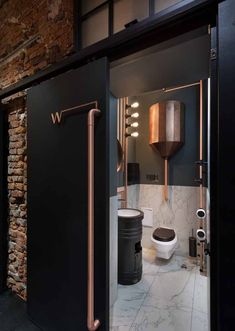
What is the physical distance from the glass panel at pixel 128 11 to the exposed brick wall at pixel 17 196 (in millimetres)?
1078

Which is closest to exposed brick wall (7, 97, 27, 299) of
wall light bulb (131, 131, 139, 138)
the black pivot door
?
the black pivot door

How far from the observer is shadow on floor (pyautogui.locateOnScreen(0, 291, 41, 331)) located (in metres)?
1.55

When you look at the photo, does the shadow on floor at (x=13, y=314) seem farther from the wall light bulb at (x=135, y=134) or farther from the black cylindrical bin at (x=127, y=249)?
the wall light bulb at (x=135, y=134)

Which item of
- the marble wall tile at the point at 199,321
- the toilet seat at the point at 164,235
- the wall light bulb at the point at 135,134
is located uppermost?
the wall light bulb at the point at 135,134

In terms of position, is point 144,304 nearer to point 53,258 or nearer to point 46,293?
point 46,293

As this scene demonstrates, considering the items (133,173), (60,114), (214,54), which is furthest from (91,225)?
(133,173)

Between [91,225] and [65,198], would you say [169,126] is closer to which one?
[65,198]

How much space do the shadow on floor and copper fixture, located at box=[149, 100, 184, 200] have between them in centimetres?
253

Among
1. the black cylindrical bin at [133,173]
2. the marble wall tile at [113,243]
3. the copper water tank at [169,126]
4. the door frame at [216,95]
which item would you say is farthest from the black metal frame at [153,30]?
the black cylindrical bin at [133,173]

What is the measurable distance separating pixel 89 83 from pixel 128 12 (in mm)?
490

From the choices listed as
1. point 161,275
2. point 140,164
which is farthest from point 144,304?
point 140,164

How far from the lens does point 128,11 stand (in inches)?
46.5

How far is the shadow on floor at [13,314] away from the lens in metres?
1.55

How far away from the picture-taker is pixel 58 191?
135 centimetres
